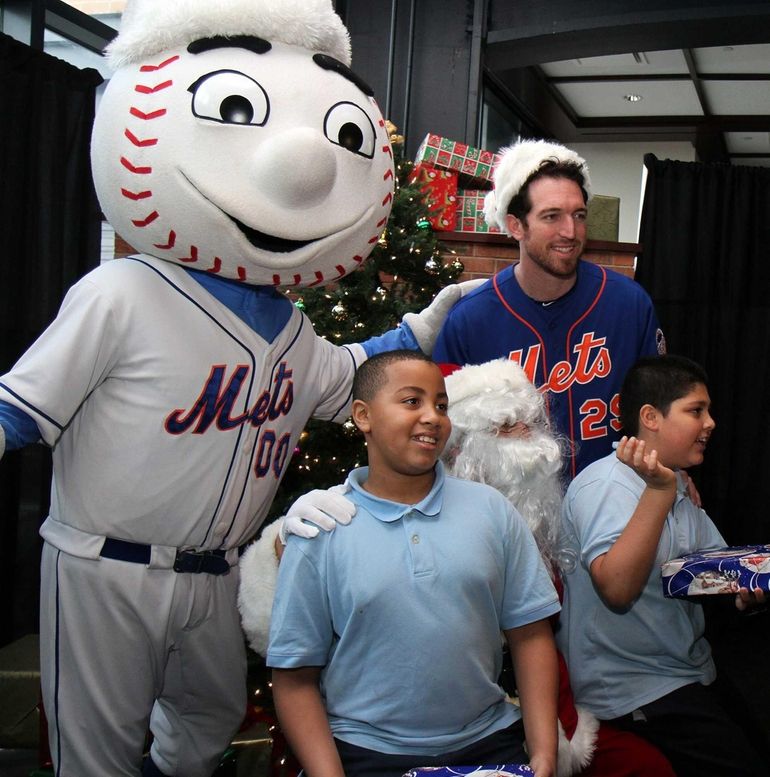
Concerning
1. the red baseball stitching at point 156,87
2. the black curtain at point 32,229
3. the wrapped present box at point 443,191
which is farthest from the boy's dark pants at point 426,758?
the wrapped present box at point 443,191

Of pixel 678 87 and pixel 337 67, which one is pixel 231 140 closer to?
pixel 337 67

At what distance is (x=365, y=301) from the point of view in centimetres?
399

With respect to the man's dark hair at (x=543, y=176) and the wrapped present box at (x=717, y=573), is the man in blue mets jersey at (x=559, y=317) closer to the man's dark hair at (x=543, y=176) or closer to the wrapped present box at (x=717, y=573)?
the man's dark hair at (x=543, y=176)

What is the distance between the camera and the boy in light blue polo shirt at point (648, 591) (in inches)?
81.4

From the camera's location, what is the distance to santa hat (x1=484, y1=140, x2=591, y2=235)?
2.81m

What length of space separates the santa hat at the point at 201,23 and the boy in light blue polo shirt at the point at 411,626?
859 mm

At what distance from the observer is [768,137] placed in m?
8.60

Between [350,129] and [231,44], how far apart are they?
0.32 metres

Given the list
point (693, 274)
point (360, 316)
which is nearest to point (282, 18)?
point (360, 316)

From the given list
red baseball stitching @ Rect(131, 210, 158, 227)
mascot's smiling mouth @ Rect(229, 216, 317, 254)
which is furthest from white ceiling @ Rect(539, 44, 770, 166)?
red baseball stitching @ Rect(131, 210, 158, 227)

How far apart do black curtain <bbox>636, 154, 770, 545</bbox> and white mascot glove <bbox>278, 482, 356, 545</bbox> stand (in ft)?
12.6

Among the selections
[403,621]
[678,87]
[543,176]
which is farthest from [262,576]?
[678,87]

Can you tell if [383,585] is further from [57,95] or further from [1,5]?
[1,5]

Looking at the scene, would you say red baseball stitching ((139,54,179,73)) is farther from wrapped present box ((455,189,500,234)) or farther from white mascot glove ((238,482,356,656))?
wrapped present box ((455,189,500,234))
